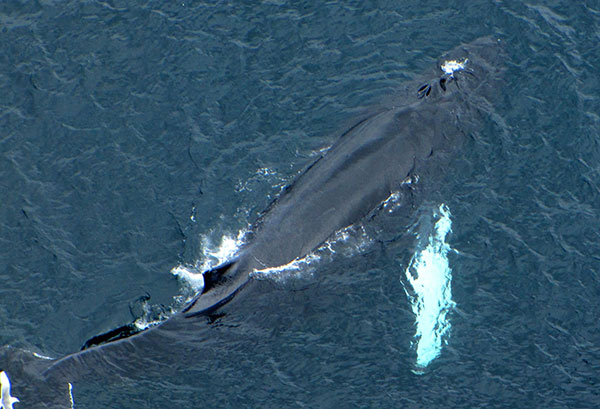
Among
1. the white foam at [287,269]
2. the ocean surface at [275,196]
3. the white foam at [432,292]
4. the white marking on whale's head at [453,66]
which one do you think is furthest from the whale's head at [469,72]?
the white foam at [287,269]

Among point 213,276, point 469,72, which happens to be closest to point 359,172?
point 213,276

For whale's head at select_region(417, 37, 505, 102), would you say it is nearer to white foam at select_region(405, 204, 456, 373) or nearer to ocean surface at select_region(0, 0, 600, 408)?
ocean surface at select_region(0, 0, 600, 408)

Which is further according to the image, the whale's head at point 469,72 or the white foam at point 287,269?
the whale's head at point 469,72

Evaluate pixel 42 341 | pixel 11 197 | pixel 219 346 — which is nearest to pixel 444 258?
pixel 219 346

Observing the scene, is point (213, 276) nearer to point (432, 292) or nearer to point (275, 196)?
point (275, 196)

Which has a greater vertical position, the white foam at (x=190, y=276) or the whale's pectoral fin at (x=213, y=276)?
the whale's pectoral fin at (x=213, y=276)

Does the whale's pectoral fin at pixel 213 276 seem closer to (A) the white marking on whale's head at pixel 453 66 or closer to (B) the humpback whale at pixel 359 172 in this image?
(B) the humpback whale at pixel 359 172

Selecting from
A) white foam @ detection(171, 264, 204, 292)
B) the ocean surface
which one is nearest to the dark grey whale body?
the ocean surface
